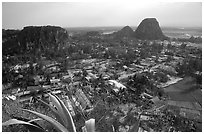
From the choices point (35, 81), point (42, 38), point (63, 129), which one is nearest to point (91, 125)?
point (63, 129)

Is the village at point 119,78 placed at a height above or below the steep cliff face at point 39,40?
below

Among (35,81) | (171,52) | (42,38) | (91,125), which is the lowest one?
(35,81)

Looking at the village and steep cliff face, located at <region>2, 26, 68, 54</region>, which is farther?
steep cliff face, located at <region>2, 26, 68, 54</region>

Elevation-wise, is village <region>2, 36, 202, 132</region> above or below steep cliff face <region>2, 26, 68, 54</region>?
below

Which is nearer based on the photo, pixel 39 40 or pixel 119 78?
pixel 39 40

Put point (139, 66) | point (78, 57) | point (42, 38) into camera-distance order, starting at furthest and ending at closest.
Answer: point (139, 66)
point (78, 57)
point (42, 38)

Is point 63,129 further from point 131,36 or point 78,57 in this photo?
point 131,36

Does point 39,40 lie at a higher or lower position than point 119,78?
higher

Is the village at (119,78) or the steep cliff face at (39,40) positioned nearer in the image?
the village at (119,78)
